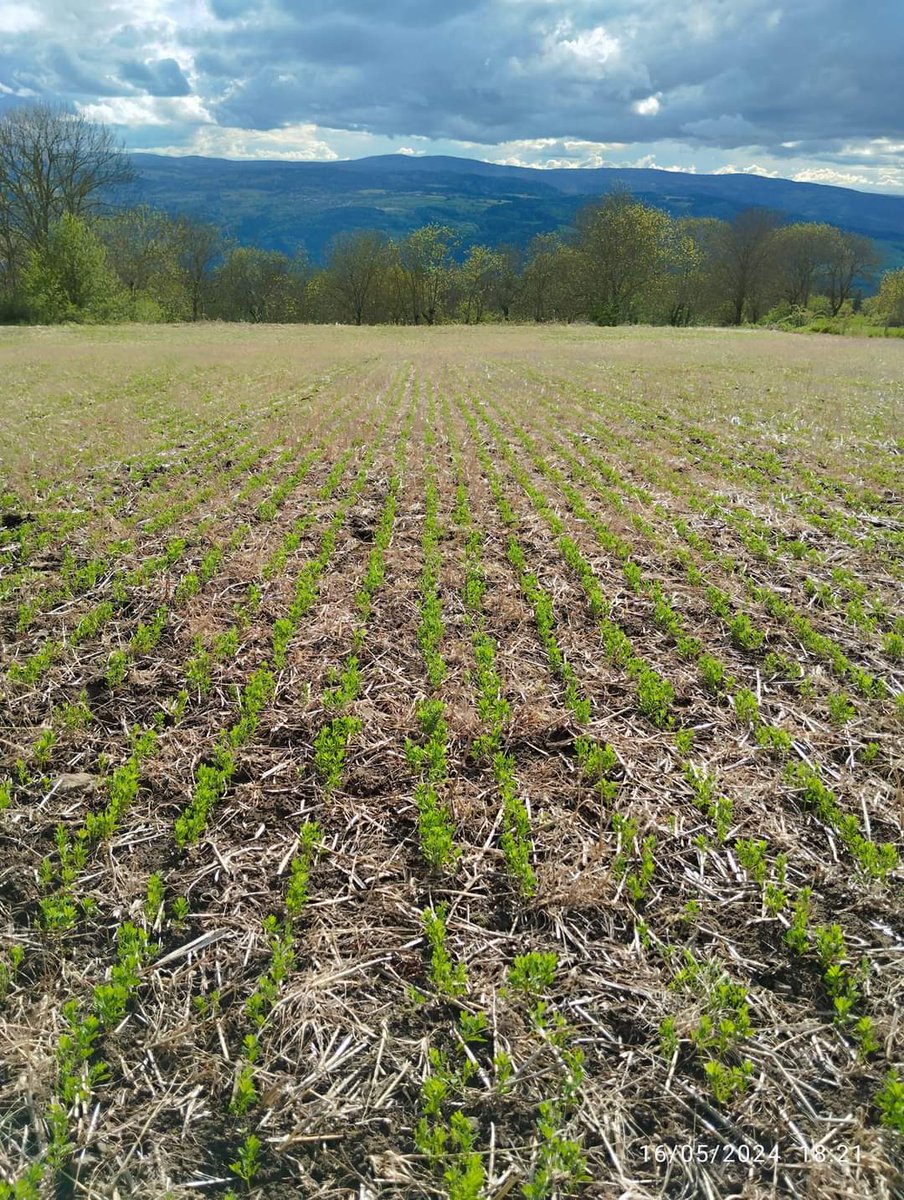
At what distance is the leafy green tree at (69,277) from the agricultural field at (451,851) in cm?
5535

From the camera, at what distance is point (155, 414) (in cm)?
1727

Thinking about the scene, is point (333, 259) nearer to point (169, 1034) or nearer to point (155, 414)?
point (155, 414)

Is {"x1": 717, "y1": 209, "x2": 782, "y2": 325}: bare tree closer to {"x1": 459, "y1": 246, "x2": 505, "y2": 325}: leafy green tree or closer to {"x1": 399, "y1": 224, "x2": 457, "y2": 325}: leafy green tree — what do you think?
{"x1": 459, "y1": 246, "x2": 505, "y2": 325}: leafy green tree

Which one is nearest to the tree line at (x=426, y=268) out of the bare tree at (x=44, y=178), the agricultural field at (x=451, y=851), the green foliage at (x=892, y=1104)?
the bare tree at (x=44, y=178)

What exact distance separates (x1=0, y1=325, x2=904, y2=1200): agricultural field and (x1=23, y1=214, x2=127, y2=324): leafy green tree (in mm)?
55353

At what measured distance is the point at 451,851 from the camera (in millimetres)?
3951

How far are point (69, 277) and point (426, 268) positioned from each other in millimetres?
37034

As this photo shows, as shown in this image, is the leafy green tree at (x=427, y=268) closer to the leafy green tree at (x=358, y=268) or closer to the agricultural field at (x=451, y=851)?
the leafy green tree at (x=358, y=268)

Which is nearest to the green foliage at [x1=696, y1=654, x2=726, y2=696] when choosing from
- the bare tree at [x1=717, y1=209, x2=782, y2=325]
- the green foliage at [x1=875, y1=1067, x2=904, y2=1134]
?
the green foliage at [x1=875, y1=1067, x2=904, y2=1134]

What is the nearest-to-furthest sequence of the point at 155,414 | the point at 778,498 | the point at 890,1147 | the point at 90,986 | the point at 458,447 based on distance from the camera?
the point at 890,1147 < the point at 90,986 < the point at 778,498 < the point at 458,447 < the point at 155,414

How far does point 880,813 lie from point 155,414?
17.6 meters

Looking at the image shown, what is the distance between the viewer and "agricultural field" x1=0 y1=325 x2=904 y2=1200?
8.90ft

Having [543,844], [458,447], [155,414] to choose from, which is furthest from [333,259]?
[543,844]

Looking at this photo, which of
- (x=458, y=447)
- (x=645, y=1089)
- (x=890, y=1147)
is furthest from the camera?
(x=458, y=447)
